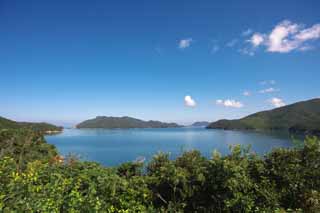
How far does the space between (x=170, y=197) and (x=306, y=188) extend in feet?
9.31

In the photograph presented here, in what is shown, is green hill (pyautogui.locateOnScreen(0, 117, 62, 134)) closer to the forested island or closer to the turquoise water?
the turquoise water

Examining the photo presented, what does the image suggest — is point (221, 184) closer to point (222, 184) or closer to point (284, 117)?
point (222, 184)

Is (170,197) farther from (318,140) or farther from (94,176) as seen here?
(318,140)

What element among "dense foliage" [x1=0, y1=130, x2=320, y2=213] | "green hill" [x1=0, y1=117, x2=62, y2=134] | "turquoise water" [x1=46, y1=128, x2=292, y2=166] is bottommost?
"turquoise water" [x1=46, y1=128, x2=292, y2=166]

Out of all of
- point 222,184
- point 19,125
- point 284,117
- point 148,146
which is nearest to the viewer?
point 222,184

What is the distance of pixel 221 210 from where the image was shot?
4297 mm

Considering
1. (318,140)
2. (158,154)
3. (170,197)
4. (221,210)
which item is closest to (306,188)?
(318,140)

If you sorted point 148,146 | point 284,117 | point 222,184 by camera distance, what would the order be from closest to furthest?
point 222,184, point 148,146, point 284,117

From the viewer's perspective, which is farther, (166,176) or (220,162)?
(166,176)

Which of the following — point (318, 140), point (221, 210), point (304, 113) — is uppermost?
point (304, 113)

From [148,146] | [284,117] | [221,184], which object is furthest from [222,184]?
[284,117]

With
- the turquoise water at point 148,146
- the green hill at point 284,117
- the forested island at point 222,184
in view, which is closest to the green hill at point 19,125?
the turquoise water at point 148,146

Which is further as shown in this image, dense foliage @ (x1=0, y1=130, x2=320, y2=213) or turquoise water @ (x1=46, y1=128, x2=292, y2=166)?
turquoise water @ (x1=46, y1=128, x2=292, y2=166)

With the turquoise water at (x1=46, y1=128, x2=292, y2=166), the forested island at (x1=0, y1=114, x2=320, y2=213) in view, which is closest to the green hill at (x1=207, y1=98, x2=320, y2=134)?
the turquoise water at (x1=46, y1=128, x2=292, y2=166)
